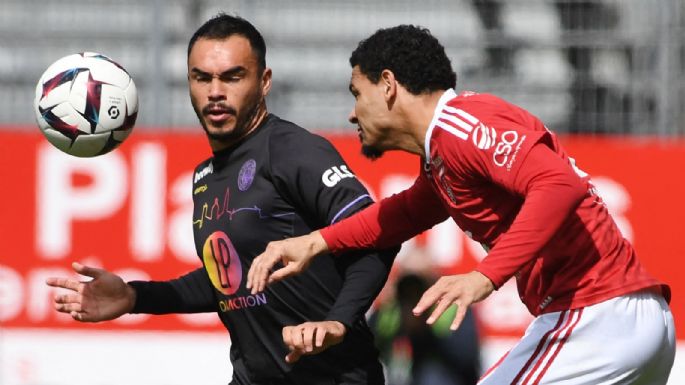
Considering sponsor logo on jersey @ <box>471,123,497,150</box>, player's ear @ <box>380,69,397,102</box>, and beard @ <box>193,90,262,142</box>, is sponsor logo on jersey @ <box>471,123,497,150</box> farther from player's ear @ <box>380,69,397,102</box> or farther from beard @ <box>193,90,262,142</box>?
beard @ <box>193,90,262,142</box>

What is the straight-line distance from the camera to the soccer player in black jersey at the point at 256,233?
5199 mm

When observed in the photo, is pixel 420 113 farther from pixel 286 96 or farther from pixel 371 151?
pixel 286 96

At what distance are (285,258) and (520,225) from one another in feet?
3.51

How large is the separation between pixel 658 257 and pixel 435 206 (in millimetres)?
5293

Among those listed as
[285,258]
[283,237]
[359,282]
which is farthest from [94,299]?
[359,282]

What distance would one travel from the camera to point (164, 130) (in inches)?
416

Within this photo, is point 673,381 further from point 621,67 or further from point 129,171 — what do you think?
point 129,171

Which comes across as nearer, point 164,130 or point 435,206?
point 435,206

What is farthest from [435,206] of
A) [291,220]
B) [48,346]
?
[48,346]

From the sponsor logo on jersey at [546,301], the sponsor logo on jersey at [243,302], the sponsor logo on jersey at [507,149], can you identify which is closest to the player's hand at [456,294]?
the sponsor logo on jersey at [507,149]

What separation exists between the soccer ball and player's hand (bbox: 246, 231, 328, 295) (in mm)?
1448

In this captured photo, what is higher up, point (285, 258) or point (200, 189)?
point (200, 189)

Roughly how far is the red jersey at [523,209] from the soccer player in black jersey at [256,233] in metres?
0.25

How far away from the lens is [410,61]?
190 inches
